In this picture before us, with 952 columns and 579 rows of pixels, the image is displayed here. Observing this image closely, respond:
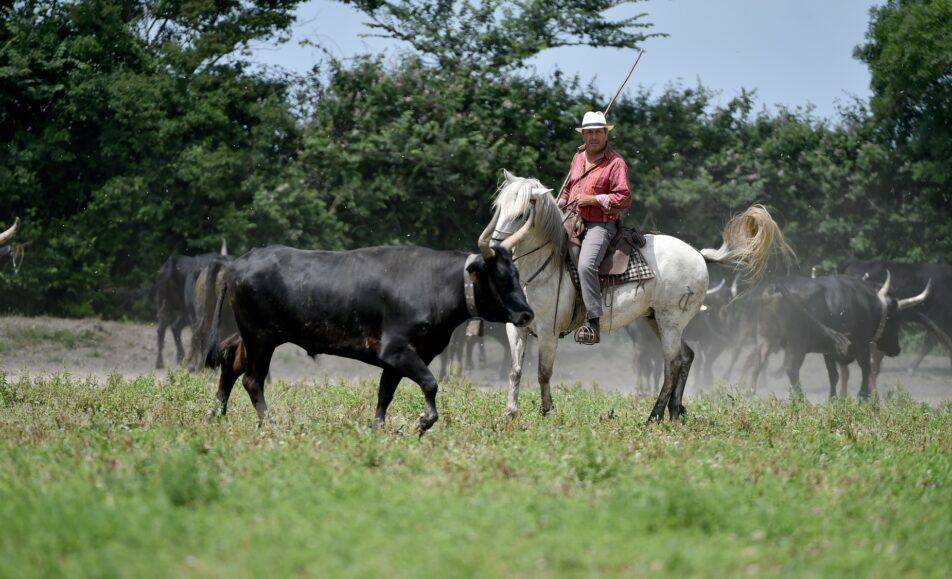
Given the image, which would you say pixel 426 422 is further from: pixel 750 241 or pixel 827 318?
pixel 827 318

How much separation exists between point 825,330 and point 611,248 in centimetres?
894

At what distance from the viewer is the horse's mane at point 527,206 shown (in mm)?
10461

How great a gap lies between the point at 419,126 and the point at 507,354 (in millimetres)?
4821

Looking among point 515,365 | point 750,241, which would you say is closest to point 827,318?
point 750,241

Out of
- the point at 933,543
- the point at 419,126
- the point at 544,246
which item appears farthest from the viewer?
the point at 419,126

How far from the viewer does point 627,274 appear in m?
11.0

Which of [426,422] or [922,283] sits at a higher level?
[922,283]

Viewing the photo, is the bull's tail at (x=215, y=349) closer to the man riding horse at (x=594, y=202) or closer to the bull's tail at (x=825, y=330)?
the man riding horse at (x=594, y=202)

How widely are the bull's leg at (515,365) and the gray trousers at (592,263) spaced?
64cm

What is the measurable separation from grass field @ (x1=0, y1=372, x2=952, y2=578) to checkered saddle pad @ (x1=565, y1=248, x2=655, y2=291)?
58.5 inches

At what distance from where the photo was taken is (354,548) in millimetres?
5035

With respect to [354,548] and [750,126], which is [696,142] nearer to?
[750,126]

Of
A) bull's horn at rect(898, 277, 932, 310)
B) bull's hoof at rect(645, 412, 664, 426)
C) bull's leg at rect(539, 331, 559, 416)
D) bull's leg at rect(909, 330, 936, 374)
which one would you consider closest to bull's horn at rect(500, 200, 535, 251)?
bull's leg at rect(539, 331, 559, 416)

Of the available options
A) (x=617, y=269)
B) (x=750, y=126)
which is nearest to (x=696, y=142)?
(x=750, y=126)
